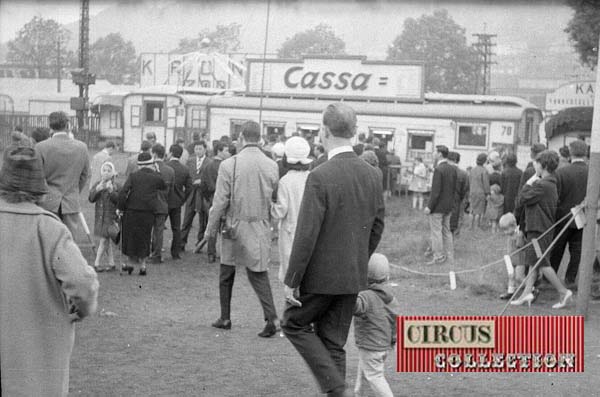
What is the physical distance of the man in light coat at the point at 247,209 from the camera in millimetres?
8047

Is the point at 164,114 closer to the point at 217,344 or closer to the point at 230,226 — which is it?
the point at 230,226

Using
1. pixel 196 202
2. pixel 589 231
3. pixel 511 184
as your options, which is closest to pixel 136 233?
pixel 196 202

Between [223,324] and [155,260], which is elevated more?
[223,324]

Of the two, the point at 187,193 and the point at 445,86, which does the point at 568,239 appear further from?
the point at 445,86

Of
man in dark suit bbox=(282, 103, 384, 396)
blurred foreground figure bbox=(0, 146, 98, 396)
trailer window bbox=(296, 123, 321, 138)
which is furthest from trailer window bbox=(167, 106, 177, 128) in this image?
blurred foreground figure bbox=(0, 146, 98, 396)

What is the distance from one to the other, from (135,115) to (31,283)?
3447cm

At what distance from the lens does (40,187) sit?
13.2ft

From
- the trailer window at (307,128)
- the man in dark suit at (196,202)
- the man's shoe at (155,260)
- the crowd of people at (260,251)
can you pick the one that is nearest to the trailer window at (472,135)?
the trailer window at (307,128)

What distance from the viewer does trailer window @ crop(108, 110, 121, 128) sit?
4597 centimetres

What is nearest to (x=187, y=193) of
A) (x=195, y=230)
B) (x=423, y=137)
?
(x=195, y=230)

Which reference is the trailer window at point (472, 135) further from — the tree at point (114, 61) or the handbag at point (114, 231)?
the tree at point (114, 61)

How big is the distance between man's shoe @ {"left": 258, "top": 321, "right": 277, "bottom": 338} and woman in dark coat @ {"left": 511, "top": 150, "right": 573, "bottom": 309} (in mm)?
3323

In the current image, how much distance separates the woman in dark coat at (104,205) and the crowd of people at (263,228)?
0.8 inches

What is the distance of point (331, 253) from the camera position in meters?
5.14
